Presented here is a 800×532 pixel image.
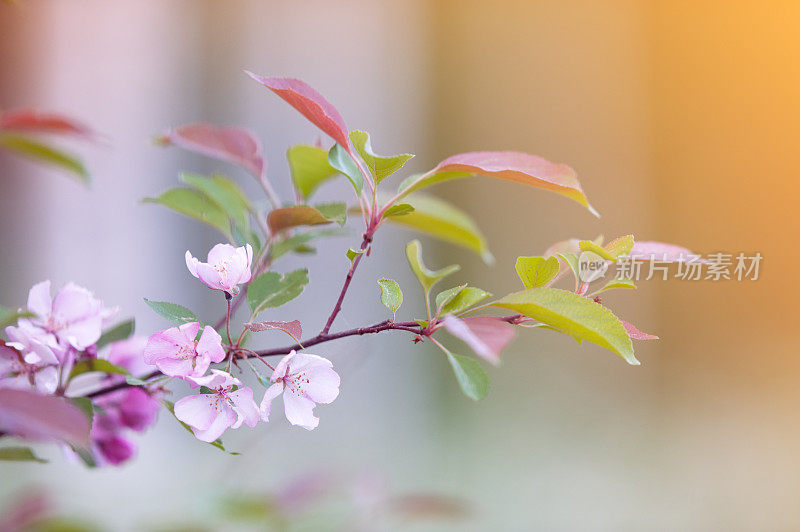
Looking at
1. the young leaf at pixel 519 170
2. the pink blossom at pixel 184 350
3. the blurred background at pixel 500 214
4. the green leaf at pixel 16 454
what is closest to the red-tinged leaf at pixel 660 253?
the young leaf at pixel 519 170

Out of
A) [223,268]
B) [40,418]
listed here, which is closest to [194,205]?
[223,268]

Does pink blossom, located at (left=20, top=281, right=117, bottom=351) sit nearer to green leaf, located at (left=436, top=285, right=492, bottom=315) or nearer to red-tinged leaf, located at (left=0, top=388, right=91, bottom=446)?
red-tinged leaf, located at (left=0, top=388, right=91, bottom=446)

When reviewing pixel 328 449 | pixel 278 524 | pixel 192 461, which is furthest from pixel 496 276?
pixel 278 524

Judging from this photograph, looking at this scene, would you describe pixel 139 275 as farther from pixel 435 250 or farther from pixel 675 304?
pixel 675 304

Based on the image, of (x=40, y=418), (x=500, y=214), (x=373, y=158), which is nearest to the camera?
(x=40, y=418)

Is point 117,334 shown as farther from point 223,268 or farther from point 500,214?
point 500,214

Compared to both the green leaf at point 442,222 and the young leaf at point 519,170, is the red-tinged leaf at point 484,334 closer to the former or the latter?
the young leaf at point 519,170
